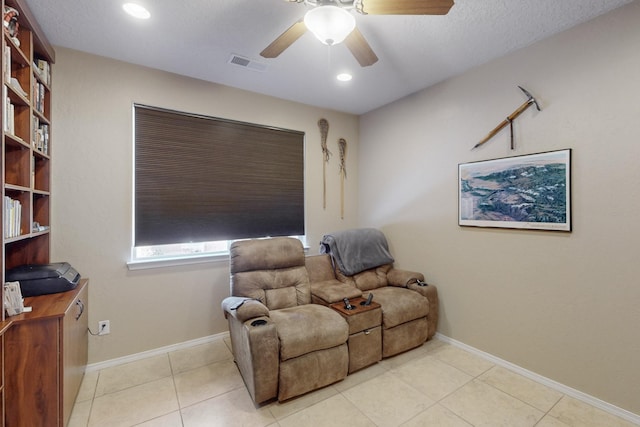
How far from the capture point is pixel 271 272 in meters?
2.69

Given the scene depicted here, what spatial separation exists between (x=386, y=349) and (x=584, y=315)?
4.88 ft

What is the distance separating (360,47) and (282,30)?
27.2 inches

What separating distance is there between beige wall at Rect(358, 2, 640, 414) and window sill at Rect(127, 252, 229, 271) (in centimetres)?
223

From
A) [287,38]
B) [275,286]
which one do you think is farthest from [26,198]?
[287,38]

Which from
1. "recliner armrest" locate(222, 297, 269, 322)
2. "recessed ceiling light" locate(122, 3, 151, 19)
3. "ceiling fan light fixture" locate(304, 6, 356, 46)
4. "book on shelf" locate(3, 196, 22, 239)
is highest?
"recessed ceiling light" locate(122, 3, 151, 19)

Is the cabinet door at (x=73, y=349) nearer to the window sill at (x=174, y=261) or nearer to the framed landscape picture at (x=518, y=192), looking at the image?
the window sill at (x=174, y=261)

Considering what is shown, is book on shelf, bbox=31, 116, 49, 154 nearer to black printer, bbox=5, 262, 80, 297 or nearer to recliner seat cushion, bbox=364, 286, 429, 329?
black printer, bbox=5, 262, 80, 297

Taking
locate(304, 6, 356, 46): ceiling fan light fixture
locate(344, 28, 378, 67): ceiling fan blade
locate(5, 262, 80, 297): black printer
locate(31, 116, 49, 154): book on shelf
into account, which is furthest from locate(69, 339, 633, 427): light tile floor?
locate(344, 28, 378, 67): ceiling fan blade

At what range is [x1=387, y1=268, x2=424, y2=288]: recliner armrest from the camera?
2994 mm

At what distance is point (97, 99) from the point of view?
2.44 m

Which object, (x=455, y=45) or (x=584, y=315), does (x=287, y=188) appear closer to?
(x=455, y=45)

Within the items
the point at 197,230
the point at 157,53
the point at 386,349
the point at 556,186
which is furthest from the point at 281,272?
the point at 556,186

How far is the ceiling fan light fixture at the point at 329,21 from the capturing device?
55.2 inches

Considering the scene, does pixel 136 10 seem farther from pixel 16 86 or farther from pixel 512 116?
pixel 512 116
